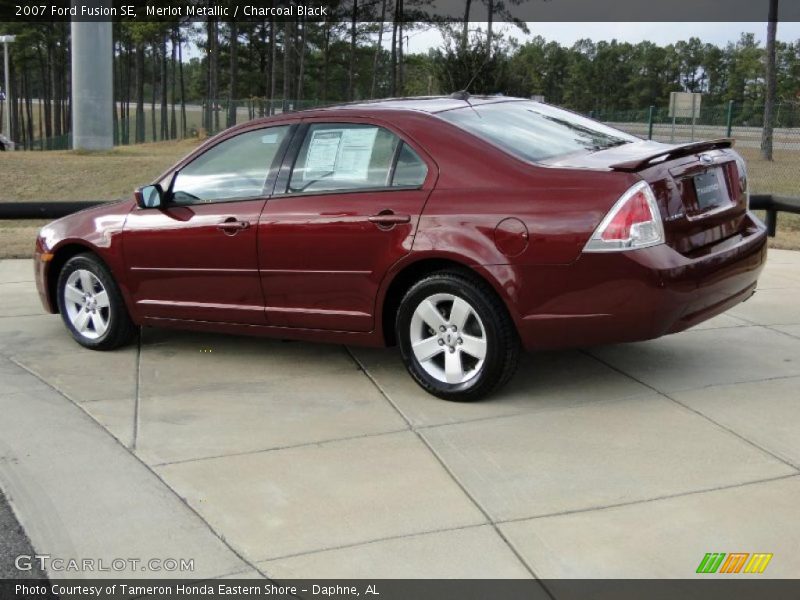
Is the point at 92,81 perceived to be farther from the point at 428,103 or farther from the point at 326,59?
the point at 326,59

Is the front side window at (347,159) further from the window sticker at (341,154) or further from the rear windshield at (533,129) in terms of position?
the rear windshield at (533,129)

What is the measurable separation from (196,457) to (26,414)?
127 centimetres

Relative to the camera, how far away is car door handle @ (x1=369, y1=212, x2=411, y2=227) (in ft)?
17.3

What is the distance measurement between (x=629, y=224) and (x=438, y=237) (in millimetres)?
963

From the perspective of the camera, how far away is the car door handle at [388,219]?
5277 millimetres

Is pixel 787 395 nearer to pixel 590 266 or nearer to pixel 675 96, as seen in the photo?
pixel 590 266

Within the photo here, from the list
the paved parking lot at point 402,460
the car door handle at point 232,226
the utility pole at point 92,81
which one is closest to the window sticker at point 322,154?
the car door handle at point 232,226

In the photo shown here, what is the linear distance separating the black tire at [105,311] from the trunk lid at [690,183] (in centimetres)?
303

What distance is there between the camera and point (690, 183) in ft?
16.6

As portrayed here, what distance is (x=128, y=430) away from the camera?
199 inches

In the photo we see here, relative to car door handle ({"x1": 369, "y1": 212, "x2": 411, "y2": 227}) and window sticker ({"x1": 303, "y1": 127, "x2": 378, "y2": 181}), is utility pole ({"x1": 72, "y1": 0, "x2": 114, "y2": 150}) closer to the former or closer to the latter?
window sticker ({"x1": 303, "y1": 127, "x2": 378, "y2": 181})

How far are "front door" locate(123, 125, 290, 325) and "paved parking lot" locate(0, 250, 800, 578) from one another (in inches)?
16.0
